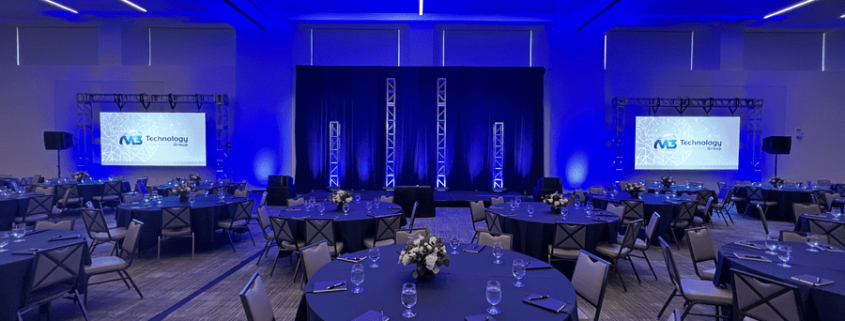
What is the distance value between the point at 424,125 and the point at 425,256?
9596mm

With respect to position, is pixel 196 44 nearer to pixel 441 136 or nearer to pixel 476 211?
pixel 441 136

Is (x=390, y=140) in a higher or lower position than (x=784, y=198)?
higher

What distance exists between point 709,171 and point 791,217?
3.55 meters

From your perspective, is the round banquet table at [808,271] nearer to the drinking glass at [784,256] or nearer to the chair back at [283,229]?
the drinking glass at [784,256]

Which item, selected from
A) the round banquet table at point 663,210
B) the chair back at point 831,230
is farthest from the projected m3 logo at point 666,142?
the chair back at point 831,230

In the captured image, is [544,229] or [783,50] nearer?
[544,229]

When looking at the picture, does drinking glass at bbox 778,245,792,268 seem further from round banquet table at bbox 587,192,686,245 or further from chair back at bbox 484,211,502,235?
round banquet table at bbox 587,192,686,245

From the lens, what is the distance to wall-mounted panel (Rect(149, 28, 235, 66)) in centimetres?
1202

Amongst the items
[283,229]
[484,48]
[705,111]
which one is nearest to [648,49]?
[705,111]

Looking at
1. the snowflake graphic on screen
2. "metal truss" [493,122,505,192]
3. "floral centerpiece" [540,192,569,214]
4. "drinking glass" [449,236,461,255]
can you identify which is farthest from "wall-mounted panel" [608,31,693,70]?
"drinking glass" [449,236,461,255]

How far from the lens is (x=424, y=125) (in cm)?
1185

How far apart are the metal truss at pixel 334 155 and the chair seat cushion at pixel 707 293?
A: 31.9 ft

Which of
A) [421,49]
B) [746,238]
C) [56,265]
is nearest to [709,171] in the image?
[746,238]

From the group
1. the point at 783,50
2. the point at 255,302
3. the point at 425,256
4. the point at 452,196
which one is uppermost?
the point at 783,50
